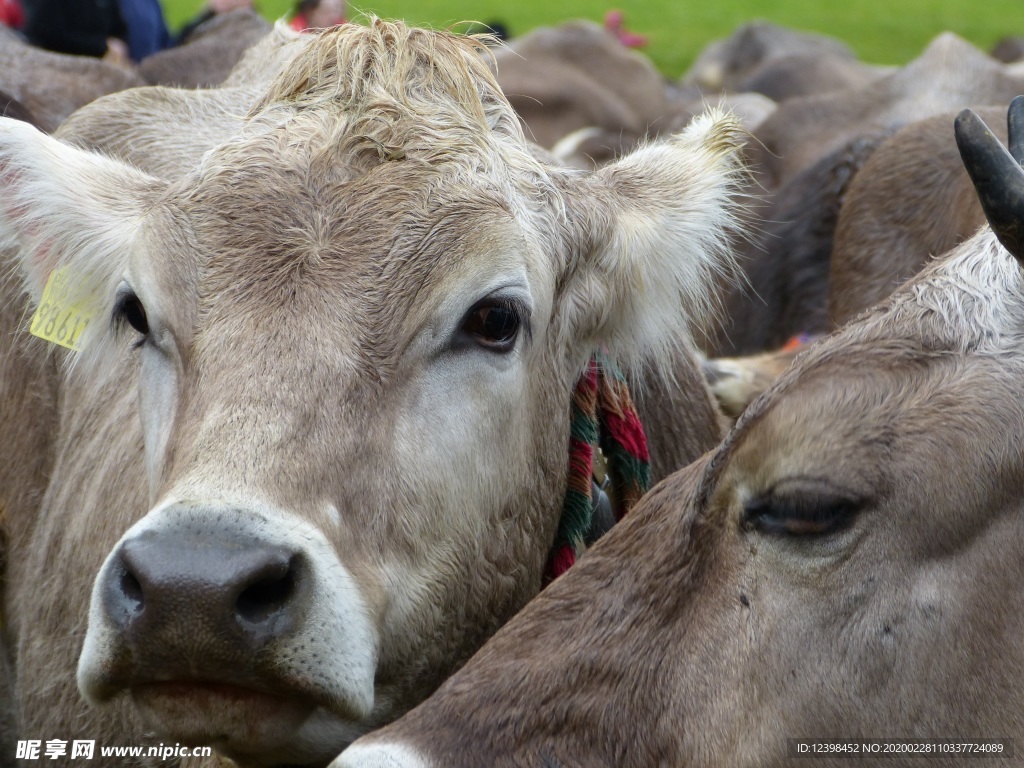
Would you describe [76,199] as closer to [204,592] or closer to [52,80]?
[204,592]

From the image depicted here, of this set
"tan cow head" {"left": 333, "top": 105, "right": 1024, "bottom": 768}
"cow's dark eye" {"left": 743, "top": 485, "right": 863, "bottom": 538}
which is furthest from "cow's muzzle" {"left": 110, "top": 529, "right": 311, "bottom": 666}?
"cow's dark eye" {"left": 743, "top": 485, "right": 863, "bottom": 538}

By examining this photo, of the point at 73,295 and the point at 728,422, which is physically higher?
the point at 73,295

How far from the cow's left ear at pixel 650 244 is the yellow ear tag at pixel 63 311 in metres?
1.24

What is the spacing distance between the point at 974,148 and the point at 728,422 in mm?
2201

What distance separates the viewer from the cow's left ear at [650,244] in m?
3.11

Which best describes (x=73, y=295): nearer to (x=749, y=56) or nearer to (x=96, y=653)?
(x=96, y=653)

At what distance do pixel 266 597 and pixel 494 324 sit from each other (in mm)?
794

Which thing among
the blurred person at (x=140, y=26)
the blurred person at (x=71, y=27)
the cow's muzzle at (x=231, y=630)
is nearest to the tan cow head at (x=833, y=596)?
the cow's muzzle at (x=231, y=630)

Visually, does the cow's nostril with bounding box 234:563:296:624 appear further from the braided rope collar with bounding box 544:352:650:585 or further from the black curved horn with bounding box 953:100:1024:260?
the black curved horn with bounding box 953:100:1024:260

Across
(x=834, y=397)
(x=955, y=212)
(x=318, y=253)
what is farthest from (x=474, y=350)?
(x=955, y=212)

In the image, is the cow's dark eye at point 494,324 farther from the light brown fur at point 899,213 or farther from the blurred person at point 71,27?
the blurred person at point 71,27

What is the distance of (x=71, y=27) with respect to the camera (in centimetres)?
802

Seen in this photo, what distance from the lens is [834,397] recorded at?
2.21m

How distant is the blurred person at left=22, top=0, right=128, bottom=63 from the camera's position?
8.01m
